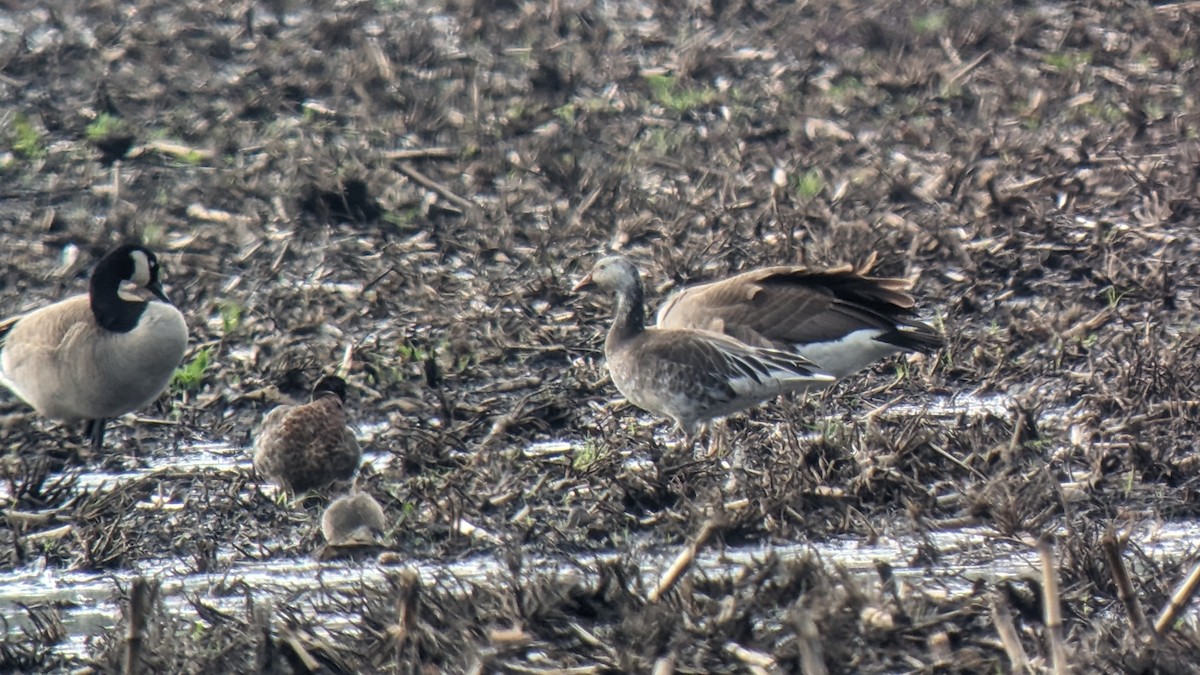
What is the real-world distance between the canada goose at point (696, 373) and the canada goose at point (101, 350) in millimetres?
2280

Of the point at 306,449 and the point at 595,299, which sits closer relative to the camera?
the point at 306,449

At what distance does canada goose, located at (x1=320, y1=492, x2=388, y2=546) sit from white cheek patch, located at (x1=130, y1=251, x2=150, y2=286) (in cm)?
269

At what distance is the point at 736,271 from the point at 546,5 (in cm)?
804

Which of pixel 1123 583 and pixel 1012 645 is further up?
pixel 1012 645

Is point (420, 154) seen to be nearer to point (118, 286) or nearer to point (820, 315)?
point (118, 286)

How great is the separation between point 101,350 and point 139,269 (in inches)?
23.1

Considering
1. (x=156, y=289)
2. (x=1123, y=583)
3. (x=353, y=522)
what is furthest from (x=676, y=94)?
(x=1123, y=583)

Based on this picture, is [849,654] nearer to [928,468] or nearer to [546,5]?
[928,468]

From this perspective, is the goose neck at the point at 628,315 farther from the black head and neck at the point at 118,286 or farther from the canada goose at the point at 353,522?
the black head and neck at the point at 118,286

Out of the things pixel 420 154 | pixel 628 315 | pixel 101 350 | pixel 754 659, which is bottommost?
pixel 420 154

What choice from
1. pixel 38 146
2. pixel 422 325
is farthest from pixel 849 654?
pixel 38 146

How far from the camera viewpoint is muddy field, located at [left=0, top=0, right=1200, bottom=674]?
20.0ft

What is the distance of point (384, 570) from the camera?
7.05 meters

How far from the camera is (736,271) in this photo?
11.5 meters
